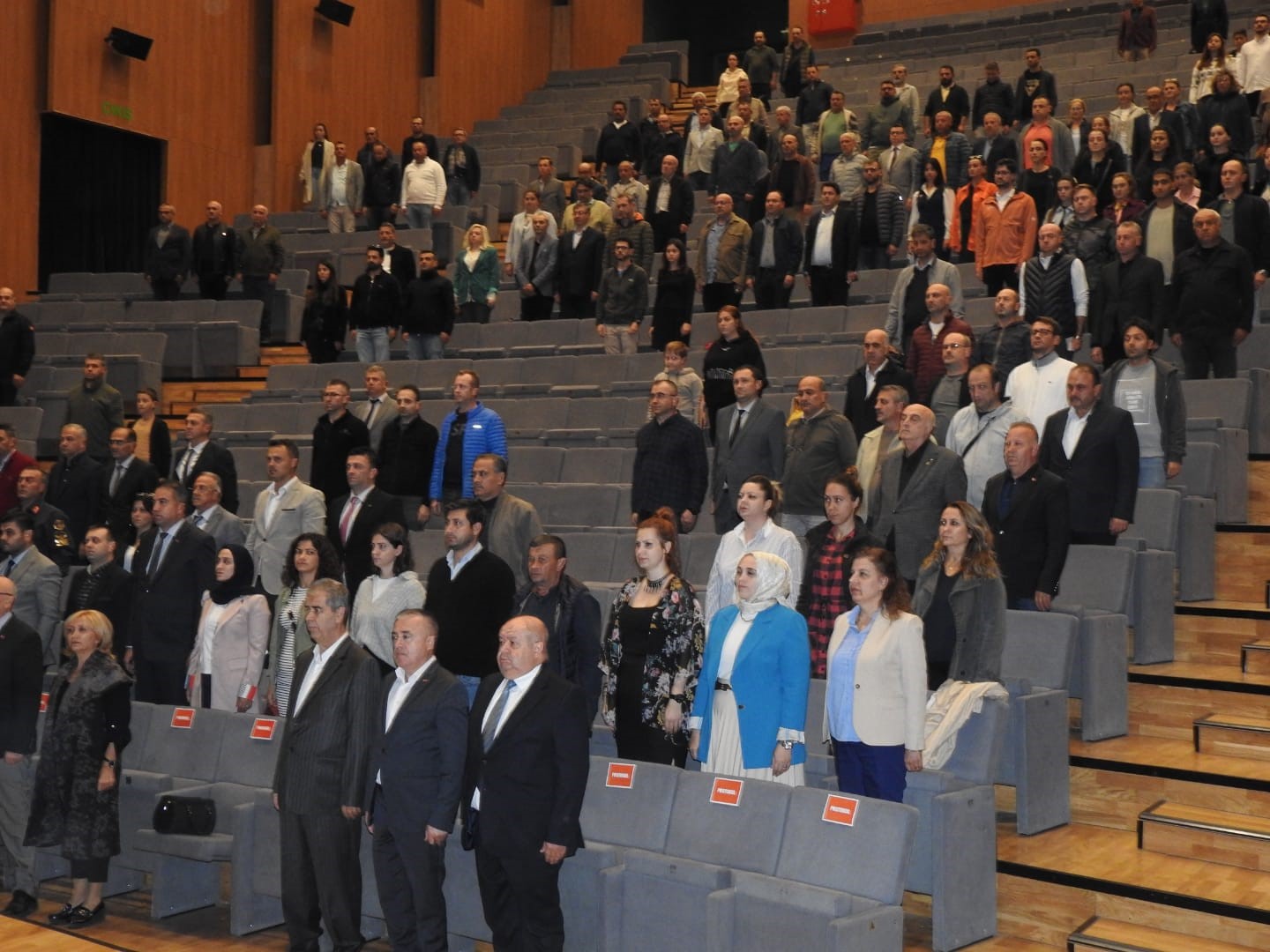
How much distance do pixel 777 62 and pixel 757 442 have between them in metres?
8.96

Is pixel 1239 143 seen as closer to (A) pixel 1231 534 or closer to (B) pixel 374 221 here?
(A) pixel 1231 534

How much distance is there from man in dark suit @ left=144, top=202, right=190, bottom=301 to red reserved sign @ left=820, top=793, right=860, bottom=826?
8.45 metres

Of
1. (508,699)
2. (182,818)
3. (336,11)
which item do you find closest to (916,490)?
(508,699)

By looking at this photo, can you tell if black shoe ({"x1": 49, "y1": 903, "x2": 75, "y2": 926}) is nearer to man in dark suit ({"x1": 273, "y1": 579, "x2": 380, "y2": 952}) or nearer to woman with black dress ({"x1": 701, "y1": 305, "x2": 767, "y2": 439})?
man in dark suit ({"x1": 273, "y1": 579, "x2": 380, "y2": 952})

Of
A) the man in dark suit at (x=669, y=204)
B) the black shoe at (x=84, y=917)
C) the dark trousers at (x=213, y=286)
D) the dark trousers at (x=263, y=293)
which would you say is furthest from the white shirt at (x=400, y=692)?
the dark trousers at (x=213, y=286)

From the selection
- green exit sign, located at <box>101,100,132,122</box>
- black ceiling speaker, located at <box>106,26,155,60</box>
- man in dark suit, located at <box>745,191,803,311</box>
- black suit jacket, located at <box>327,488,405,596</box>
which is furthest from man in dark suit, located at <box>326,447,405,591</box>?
black ceiling speaker, located at <box>106,26,155,60</box>

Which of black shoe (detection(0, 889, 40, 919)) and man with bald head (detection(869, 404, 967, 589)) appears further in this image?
man with bald head (detection(869, 404, 967, 589))

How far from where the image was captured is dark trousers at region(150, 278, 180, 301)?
1086 centimetres

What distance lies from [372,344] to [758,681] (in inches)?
224

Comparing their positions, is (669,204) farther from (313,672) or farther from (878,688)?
(878,688)

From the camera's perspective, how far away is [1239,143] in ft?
28.4

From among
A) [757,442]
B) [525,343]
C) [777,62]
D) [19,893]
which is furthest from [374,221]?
[19,893]

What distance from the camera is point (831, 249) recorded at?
28.3ft

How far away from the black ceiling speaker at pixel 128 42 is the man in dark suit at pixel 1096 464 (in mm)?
9153
